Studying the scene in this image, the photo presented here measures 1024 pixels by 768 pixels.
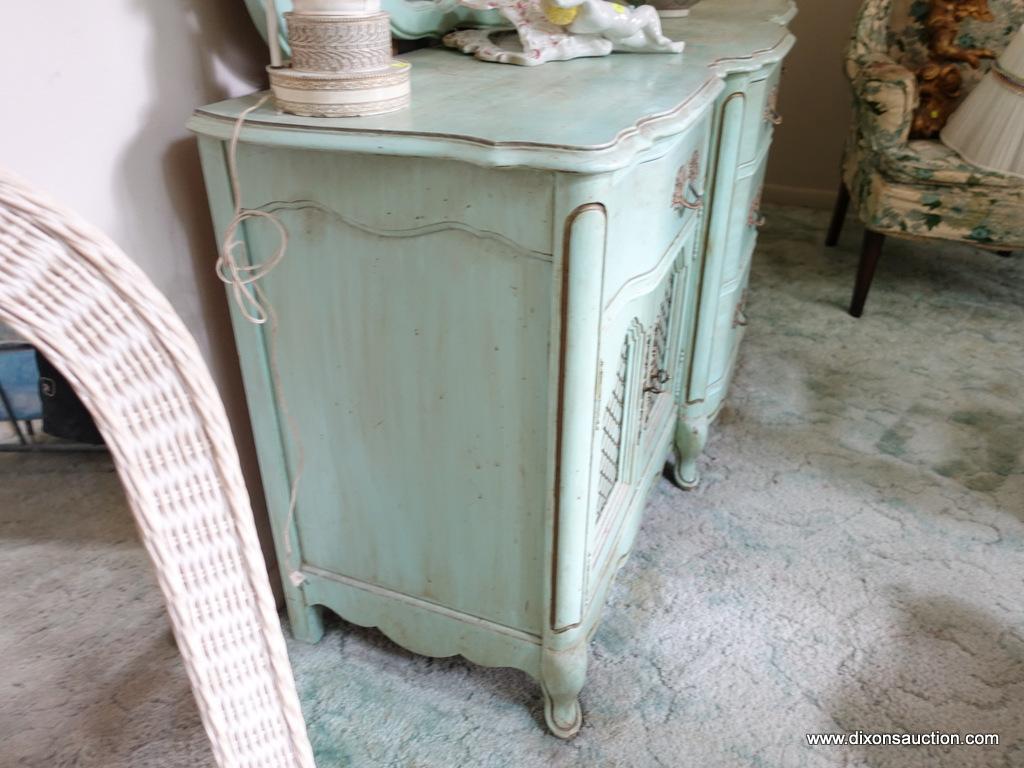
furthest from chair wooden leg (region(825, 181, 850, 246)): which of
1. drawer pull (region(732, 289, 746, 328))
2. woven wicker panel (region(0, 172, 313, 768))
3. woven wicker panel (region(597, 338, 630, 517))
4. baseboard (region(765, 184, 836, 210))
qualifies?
woven wicker panel (region(0, 172, 313, 768))

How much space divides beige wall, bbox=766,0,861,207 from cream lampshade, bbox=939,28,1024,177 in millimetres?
816

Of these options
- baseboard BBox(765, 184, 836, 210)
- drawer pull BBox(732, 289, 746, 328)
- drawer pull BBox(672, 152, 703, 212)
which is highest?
drawer pull BBox(672, 152, 703, 212)

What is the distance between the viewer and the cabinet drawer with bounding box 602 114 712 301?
857 millimetres

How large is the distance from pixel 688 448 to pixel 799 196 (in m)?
2.02

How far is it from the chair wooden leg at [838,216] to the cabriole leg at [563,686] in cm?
212

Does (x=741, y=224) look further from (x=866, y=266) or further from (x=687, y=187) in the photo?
(x=866, y=266)

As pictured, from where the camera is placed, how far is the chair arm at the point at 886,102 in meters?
2.09

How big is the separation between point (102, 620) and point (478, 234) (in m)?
0.65

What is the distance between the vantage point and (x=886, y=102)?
210 cm

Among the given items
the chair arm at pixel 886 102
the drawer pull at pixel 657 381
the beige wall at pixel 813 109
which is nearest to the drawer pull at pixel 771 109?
the drawer pull at pixel 657 381

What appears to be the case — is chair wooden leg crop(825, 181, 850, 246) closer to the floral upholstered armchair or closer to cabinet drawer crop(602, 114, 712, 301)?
the floral upholstered armchair

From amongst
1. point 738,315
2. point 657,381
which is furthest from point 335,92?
Result: point 738,315

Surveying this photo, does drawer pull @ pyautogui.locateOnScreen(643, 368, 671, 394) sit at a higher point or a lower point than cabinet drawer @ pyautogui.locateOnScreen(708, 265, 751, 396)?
higher

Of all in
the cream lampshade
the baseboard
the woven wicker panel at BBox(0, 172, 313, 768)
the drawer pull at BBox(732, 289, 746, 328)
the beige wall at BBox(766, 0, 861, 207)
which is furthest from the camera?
the baseboard
